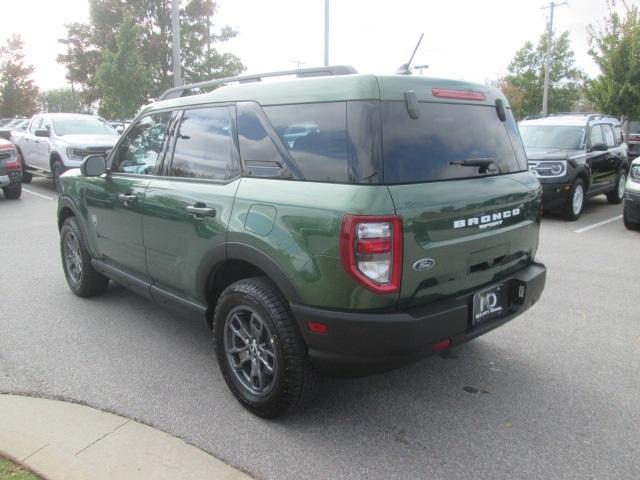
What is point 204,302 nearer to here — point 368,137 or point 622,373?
point 368,137

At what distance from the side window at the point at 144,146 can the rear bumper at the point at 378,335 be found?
1895mm

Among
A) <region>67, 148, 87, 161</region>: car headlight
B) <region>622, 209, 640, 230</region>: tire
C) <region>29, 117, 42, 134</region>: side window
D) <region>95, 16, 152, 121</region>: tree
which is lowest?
<region>622, 209, 640, 230</region>: tire

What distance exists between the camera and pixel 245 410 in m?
3.12

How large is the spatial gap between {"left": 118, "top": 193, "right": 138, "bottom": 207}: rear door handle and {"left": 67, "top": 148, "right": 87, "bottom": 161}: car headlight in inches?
351

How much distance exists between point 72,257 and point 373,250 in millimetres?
3853

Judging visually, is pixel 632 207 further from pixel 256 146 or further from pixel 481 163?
pixel 256 146

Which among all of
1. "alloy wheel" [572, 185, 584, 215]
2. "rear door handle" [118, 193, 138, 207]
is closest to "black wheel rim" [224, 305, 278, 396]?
"rear door handle" [118, 193, 138, 207]

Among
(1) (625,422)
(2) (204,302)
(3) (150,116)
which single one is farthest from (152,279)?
(1) (625,422)

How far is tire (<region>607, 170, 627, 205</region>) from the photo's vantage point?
37.4 feet

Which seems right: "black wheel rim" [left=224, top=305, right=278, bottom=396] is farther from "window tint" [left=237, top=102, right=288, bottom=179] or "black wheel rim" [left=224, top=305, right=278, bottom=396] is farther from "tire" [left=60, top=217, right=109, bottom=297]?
"tire" [left=60, top=217, right=109, bottom=297]

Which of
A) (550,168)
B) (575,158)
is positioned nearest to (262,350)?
(550,168)

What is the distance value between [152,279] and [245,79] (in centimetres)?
159

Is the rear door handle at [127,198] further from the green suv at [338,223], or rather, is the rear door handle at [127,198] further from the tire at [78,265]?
the tire at [78,265]

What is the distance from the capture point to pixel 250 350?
3041mm
